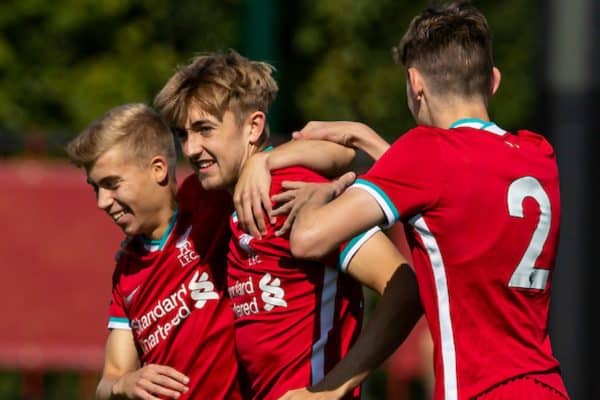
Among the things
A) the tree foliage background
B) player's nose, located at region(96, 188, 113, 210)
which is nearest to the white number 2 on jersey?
player's nose, located at region(96, 188, 113, 210)

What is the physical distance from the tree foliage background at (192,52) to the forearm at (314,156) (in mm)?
9579

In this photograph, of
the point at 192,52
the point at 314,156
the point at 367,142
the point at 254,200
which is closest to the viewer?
the point at 254,200

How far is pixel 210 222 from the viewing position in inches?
196

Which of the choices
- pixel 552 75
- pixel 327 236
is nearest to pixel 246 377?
pixel 327 236

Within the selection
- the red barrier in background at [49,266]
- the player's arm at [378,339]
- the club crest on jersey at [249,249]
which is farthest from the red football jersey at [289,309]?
the red barrier in background at [49,266]

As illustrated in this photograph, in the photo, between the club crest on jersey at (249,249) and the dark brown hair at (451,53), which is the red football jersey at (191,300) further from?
the dark brown hair at (451,53)

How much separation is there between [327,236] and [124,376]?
112 cm

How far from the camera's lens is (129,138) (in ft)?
16.6

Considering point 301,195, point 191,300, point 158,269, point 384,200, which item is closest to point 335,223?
point 384,200

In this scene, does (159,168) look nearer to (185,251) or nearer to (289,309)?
(185,251)

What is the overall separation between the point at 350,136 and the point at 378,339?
0.71m

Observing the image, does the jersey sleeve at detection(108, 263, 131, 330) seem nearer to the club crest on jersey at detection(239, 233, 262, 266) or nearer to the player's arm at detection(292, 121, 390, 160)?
the club crest on jersey at detection(239, 233, 262, 266)

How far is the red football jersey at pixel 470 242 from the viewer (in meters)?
4.16

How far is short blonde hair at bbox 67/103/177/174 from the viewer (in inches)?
199
